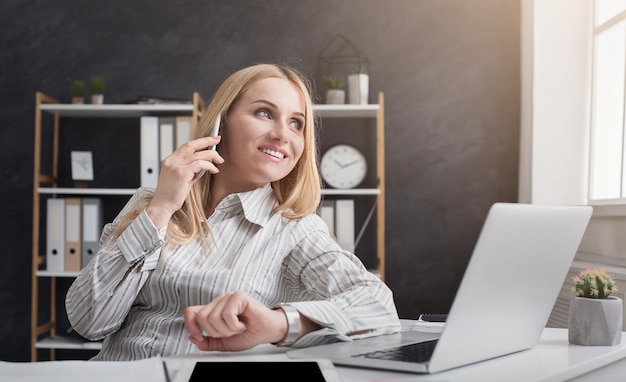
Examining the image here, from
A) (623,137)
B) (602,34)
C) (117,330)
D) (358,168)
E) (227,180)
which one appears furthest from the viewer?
(358,168)

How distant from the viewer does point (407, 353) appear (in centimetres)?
105

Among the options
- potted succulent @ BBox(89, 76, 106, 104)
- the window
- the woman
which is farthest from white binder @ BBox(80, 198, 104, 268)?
the window

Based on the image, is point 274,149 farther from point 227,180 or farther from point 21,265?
point 21,265

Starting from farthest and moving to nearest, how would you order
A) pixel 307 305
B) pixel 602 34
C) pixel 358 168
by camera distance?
pixel 358 168 < pixel 602 34 < pixel 307 305

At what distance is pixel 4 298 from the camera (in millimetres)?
4012

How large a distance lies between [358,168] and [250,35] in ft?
3.09

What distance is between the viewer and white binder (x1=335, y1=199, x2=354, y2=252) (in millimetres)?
3701

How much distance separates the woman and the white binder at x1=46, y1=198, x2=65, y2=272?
221 centimetres

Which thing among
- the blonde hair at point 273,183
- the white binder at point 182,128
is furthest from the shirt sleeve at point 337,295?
the white binder at point 182,128

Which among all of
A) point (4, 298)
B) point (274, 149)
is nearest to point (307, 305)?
point (274, 149)

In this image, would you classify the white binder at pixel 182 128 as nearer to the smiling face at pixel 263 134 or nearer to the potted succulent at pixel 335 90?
the potted succulent at pixel 335 90

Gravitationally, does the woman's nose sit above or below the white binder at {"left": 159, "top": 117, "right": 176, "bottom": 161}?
below

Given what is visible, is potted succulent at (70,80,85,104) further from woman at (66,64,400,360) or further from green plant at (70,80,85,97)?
woman at (66,64,400,360)

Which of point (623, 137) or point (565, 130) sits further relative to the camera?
point (565, 130)
